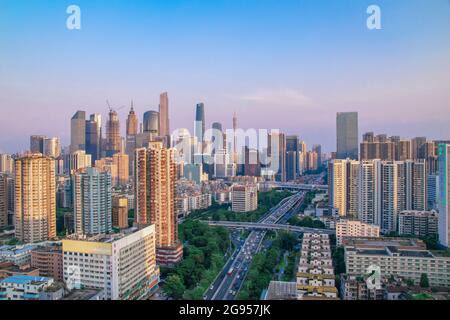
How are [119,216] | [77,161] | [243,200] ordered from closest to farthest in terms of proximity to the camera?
[77,161] → [119,216] → [243,200]

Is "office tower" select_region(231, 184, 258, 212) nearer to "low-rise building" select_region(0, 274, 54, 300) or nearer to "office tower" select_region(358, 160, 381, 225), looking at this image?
"office tower" select_region(358, 160, 381, 225)

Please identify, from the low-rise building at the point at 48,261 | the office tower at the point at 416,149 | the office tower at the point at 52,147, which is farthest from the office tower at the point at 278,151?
the office tower at the point at 52,147

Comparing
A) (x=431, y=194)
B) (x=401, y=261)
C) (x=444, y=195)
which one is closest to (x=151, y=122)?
(x=401, y=261)

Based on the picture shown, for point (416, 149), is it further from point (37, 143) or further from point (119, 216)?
point (37, 143)

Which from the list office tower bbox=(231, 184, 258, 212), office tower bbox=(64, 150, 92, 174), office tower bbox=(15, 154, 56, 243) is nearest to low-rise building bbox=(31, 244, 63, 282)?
office tower bbox=(15, 154, 56, 243)

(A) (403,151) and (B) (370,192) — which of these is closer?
(A) (403,151)
